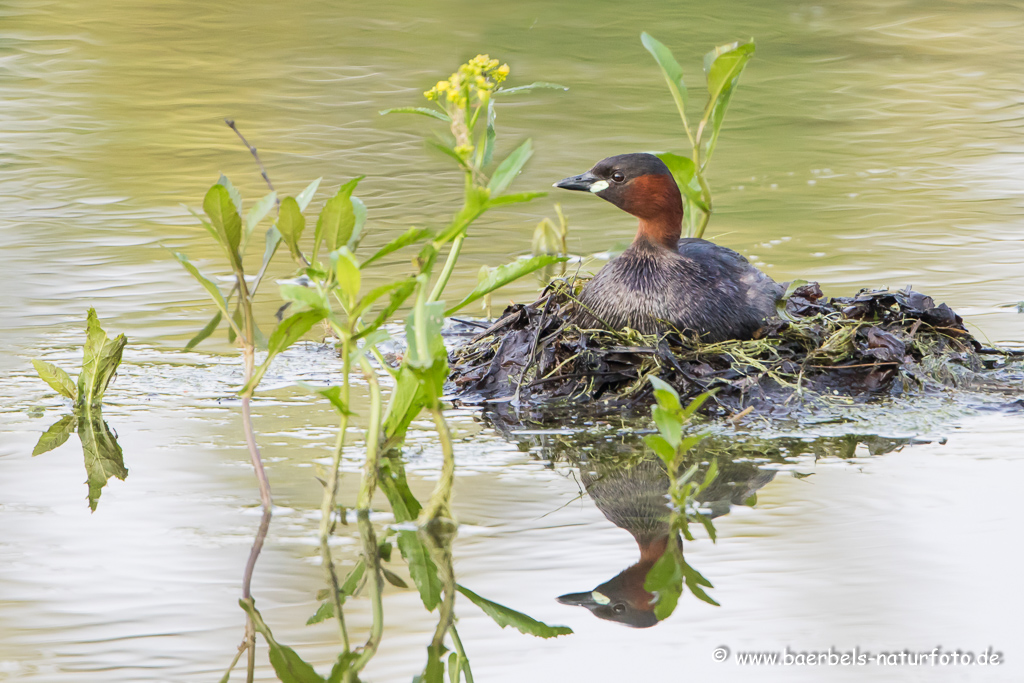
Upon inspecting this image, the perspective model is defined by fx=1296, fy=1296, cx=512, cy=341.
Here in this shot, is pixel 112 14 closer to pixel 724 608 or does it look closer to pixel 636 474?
pixel 636 474

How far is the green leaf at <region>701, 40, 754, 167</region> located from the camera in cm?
569

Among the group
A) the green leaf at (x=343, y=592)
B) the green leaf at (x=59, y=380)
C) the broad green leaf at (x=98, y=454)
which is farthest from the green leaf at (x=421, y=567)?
the green leaf at (x=59, y=380)

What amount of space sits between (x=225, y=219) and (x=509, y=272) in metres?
0.87

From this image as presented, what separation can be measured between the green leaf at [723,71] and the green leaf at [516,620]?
3.07 metres

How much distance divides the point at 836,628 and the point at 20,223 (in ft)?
22.9

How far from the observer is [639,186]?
18.9ft

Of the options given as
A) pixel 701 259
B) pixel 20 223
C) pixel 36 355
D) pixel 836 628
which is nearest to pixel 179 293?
pixel 36 355

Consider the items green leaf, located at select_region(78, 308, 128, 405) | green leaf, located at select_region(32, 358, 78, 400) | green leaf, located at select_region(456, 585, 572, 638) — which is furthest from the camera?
green leaf, located at select_region(32, 358, 78, 400)

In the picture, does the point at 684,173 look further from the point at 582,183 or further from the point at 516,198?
the point at 516,198

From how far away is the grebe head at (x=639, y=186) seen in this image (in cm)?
577

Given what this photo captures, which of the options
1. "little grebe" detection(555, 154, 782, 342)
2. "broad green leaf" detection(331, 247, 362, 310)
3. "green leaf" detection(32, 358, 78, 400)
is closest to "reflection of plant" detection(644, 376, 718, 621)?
"broad green leaf" detection(331, 247, 362, 310)

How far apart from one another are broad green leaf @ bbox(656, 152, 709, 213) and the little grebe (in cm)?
6

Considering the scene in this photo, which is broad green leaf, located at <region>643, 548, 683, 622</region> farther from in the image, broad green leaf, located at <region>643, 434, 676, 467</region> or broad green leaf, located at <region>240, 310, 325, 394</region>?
broad green leaf, located at <region>240, 310, 325, 394</region>

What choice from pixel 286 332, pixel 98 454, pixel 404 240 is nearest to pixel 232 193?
pixel 286 332
